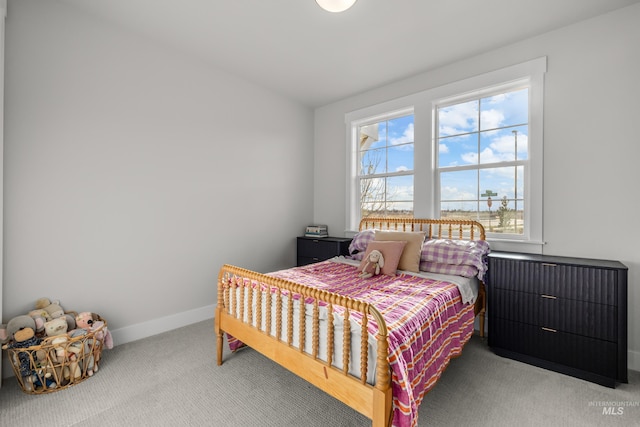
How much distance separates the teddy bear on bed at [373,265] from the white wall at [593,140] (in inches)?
59.7

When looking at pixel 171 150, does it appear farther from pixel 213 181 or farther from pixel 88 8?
pixel 88 8

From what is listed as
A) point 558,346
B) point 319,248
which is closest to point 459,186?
point 558,346

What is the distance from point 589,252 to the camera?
248 cm

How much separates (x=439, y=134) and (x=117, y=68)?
3318 mm

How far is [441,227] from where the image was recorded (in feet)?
10.7

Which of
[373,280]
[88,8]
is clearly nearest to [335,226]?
[373,280]

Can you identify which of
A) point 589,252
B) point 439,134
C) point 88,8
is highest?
point 88,8

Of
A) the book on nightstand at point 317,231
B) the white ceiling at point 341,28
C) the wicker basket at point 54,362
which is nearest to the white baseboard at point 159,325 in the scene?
the wicker basket at point 54,362

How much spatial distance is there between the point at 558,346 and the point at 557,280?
0.50 m

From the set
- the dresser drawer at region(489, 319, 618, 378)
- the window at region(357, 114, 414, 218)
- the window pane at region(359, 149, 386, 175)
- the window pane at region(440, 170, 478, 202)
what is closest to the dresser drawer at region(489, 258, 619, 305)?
the dresser drawer at region(489, 319, 618, 378)

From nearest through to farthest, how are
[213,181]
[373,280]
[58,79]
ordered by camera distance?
[58,79], [373,280], [213,181]

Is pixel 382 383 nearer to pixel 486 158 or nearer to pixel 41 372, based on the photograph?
pixel 41 372

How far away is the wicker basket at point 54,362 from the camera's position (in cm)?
194

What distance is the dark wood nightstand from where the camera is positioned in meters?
3.78
